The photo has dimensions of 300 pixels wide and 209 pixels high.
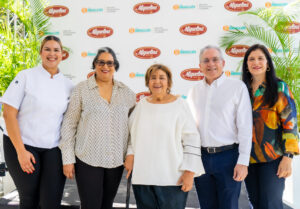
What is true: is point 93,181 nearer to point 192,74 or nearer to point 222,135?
point 222,135

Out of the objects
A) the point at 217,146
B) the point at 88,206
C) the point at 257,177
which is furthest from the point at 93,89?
the point at 257,177

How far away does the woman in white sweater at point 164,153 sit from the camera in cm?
177

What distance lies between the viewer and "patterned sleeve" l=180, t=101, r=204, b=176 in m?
1.77

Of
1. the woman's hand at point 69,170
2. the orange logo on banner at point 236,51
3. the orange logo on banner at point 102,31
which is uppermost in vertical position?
the orange logo on banner at point 102,31

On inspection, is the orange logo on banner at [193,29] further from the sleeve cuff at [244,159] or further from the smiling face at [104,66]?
the sleeve cuff at [244,159]

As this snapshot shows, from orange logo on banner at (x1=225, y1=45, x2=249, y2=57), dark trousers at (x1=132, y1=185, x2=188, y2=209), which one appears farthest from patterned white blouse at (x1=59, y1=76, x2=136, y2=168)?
orange logo on banner at (x1=225, y1=45, x2=249, y2=57)

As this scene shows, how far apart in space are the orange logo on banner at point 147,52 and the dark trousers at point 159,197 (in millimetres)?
3121

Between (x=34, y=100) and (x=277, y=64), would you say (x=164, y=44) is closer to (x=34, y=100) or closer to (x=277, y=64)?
(x=277, y=64)

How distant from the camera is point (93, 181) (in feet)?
6.09

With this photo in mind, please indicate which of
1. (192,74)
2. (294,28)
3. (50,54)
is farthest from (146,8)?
(50,54)

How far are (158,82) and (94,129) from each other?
0.53 m

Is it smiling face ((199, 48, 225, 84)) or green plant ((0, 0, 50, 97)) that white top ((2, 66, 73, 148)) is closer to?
smiling face ((199, 48, 225, 84))

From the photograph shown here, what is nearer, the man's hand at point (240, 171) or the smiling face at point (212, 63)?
the man's hand at point (240, 171)

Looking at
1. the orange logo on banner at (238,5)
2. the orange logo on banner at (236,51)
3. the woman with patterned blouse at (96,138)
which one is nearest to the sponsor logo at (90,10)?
the orange logo on banner at (238,5)
